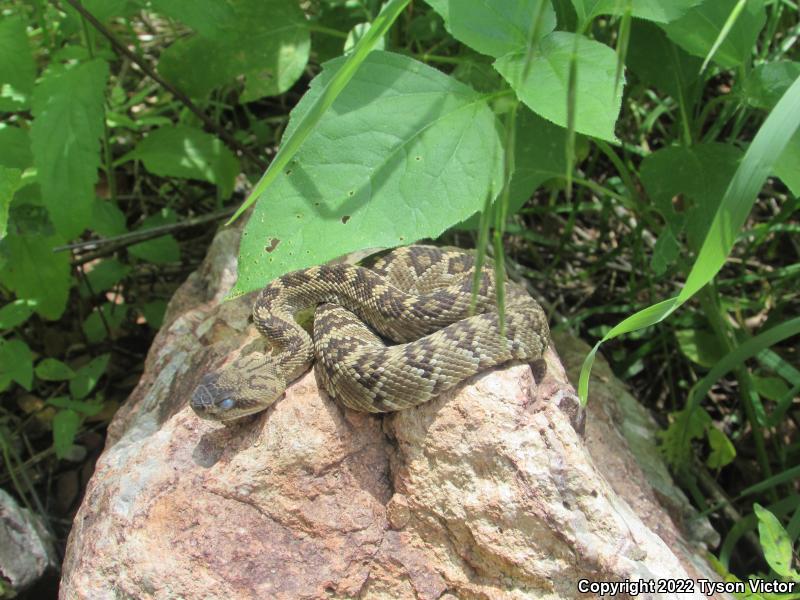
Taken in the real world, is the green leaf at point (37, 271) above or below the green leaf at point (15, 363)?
above

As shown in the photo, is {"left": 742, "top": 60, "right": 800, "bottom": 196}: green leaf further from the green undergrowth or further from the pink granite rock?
the pink granite rock

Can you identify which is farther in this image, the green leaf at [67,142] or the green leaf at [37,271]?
the green leaf at [37,271]

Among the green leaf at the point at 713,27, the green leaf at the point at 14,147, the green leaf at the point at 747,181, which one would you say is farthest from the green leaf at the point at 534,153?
the green leaf at the point at 14,147

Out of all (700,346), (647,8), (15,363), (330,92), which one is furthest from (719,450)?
(15,363)

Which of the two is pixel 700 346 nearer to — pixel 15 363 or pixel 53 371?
pixel 53 371

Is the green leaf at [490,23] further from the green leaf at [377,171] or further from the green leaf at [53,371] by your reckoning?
the green leaf at [53,371]

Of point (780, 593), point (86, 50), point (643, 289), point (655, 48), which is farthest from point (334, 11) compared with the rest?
point (780, 593)

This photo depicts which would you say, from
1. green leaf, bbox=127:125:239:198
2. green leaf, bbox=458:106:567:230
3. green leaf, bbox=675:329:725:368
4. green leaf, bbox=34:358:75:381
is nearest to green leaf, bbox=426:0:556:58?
green leaf, bbox=458:106:567:230

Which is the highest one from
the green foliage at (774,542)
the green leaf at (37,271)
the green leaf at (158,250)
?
the green foliage at (774,542)
